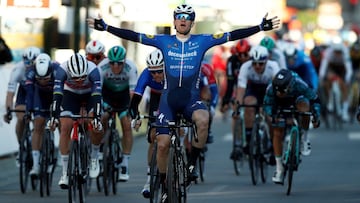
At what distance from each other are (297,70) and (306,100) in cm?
492

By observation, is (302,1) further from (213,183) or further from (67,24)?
(213,183)

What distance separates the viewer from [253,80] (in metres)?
18.4

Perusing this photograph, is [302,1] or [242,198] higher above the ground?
[302,1]

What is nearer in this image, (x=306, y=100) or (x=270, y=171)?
(x=306, y=100)

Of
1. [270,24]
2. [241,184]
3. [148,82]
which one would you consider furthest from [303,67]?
[270,24]

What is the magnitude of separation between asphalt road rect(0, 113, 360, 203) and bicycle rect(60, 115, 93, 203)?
2.11 ft

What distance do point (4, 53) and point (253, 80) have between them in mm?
4146

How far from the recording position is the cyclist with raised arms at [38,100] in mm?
16328

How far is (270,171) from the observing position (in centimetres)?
1981

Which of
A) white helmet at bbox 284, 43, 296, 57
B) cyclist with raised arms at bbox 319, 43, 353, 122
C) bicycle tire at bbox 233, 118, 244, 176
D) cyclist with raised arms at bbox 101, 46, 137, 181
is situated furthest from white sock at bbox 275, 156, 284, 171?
cyclist with raised arms at bbox 319, 43, 353, 122

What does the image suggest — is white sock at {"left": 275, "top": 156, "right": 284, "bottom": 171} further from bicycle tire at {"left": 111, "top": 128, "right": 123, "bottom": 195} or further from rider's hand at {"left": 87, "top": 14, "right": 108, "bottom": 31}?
rider's hand at {"left": 87, "top": 14, "right": 108, "bottom": 31}

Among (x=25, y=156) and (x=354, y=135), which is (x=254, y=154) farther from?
(x=354, y=135)

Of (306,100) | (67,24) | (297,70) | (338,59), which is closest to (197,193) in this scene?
(306,100)

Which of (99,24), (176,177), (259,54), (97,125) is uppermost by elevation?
(99,24)
